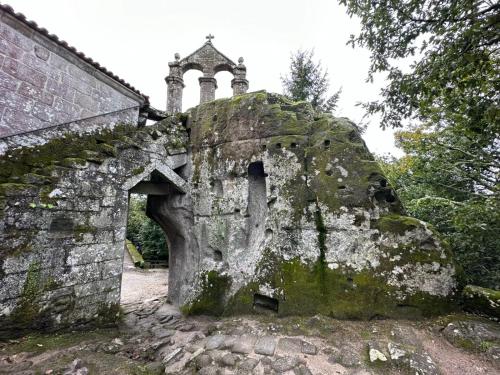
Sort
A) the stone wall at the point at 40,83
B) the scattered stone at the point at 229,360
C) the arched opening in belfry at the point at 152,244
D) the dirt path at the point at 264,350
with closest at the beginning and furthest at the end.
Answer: the dirt path at the point at 264,350, the scattered stone at the point at 229,360, the stone wall at the point at 40,83, the arched opening in belfry at the point at 152,244

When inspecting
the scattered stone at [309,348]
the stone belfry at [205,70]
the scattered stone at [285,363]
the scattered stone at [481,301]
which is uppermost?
the stone belfry at [205,70]

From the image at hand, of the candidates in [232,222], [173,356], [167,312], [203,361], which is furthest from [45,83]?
[203,361]

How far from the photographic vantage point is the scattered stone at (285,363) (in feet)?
10.6

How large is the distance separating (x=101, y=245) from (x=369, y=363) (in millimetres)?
4461

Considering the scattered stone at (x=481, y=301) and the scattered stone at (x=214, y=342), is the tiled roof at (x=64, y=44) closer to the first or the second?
the scattered stone at (x=214, y=342)

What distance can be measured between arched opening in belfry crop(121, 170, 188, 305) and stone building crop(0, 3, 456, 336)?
0.09 metres

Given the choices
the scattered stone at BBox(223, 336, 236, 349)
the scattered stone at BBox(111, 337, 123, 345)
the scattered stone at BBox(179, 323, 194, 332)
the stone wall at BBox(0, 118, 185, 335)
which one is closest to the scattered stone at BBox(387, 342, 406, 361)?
the scattered stone at BBox(223, 336, 236, 349)

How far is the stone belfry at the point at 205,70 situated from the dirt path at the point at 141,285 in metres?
6.38

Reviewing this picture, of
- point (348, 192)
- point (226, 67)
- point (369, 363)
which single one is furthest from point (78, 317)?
point (226, 67)

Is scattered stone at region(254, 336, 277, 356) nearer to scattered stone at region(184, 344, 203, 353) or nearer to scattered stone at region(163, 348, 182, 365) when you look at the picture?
scattered stone at region(184, 344, 203, 353)

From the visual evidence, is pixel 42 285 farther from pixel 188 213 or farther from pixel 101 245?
pixel 188 213

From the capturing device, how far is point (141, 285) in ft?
30.0

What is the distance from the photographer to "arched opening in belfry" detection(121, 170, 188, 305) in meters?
6.09

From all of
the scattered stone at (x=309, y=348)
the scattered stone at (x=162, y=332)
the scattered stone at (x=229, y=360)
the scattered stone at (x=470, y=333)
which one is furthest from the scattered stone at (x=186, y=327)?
the scattered stone at (x=470, y=333)
